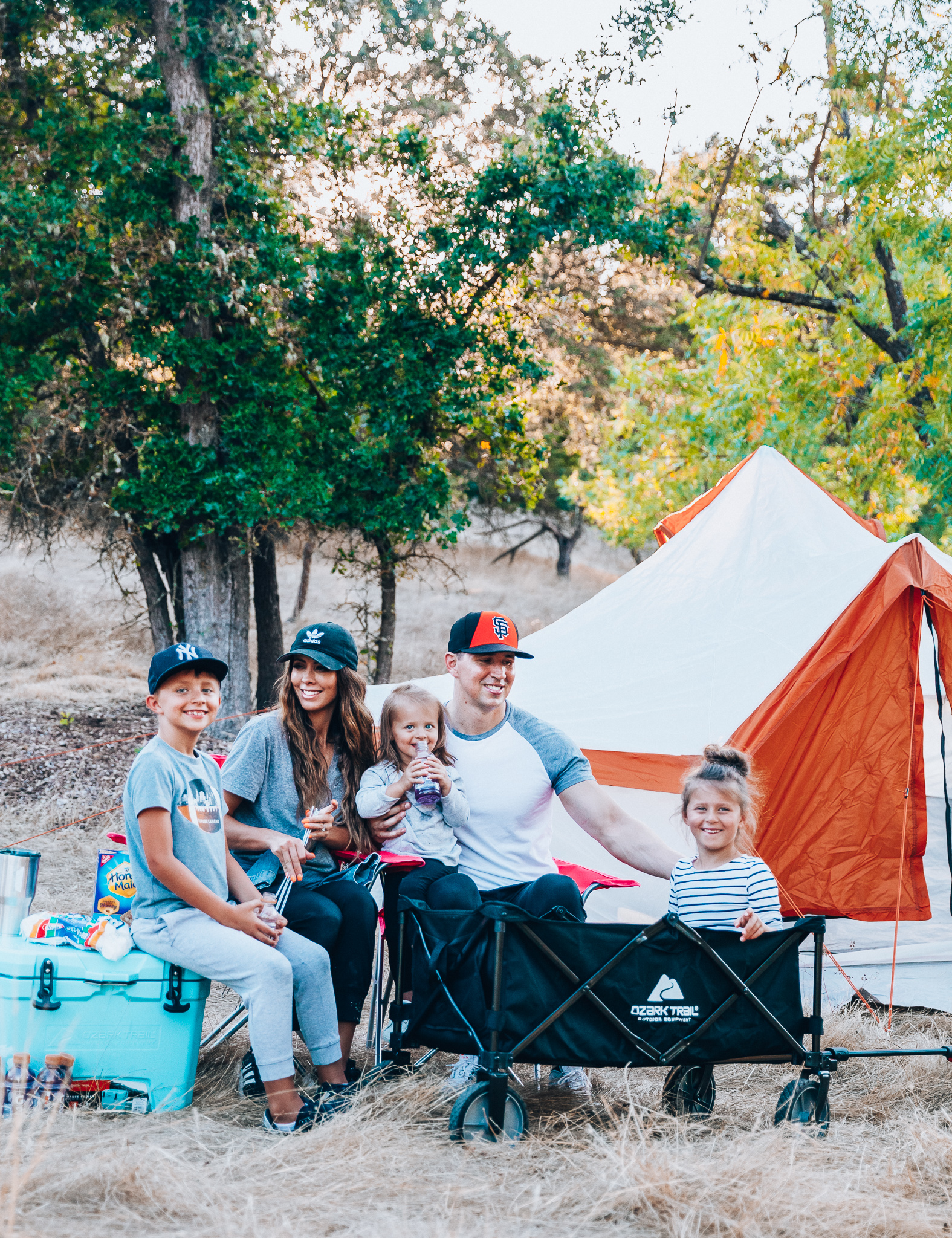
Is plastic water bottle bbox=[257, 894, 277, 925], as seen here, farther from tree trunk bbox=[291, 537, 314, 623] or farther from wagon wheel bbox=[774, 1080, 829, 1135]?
tree trunk bbox=[291, 537, 314, 623]

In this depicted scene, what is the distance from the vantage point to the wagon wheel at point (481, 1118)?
7.61ft

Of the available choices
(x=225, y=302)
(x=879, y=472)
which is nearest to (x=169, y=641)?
(x=225, y=302)

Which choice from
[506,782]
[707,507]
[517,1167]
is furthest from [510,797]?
[707,507]

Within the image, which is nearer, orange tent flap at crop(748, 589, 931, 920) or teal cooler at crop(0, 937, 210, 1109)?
teal cooler at crop(0, 937, 210, 1109)

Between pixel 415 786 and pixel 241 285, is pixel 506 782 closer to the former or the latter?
pixel 415 786

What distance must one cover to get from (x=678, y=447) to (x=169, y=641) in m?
6.40

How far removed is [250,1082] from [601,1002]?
0.98 m

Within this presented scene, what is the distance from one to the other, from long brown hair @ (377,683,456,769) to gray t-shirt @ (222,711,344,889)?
0.18 meters

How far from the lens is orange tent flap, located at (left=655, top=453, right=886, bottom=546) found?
5.21m

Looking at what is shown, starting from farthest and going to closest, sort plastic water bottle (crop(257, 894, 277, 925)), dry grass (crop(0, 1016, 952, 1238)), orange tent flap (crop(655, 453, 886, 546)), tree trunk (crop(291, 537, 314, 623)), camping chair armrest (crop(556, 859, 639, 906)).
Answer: tree trunk (crop(291, 537, 314, 623)), orange tent flap (crop(655, 453, 886, 546)), camping chair armrest (crop(556, 859, 639, 906)), plastic water bottle (crop(257, 894, 277, 925)), dry grass (crop(0, 1016, 952, 1238))

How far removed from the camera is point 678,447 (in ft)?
39.3

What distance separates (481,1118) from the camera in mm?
2342

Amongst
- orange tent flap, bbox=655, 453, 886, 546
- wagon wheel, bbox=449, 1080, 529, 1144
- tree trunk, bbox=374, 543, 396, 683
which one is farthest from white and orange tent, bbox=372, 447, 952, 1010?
tree trunk, bbox=374, 543, 396, 683

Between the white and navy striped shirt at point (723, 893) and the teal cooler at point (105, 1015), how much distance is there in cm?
123
